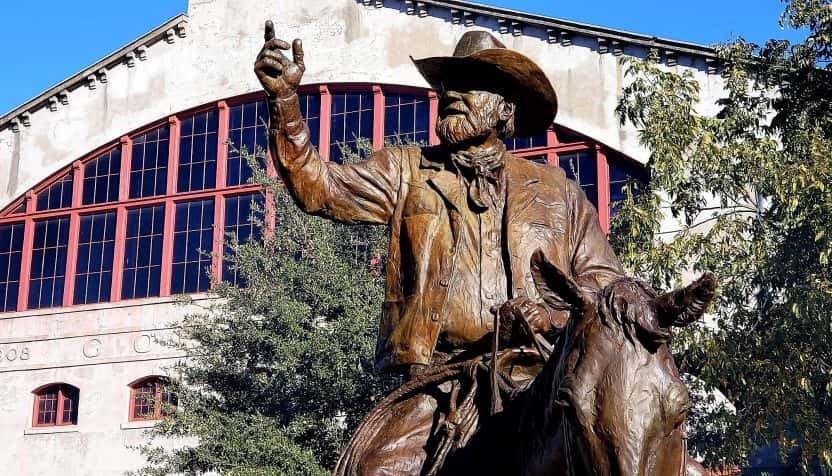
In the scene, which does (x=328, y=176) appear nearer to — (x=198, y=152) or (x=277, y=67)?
(x=277, y=67)

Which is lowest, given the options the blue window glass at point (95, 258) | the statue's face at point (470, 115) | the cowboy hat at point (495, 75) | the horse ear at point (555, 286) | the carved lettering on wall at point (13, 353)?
the horse ear at point (555, 286)

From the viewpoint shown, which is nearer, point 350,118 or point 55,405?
point 350,118

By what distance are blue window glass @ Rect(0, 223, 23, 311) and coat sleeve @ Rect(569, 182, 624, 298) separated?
104ft

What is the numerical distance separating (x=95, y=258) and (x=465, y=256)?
30.3m

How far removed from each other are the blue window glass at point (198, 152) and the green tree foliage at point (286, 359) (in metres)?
9.77

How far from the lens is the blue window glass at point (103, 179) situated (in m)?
34.2

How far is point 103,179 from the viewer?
1355 inches

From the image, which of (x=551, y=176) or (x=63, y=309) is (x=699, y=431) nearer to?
(x=551, y=176)

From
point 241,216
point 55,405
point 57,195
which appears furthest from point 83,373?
point 241,216

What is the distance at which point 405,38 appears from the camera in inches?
1238

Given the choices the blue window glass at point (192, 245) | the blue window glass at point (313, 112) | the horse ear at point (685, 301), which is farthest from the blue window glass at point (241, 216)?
the horse ear at point (685, 301)

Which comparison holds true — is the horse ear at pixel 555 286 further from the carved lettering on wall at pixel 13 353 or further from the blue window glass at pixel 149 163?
the carved lettering on wall at pixel 13 353

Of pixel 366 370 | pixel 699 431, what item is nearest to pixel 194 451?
pixel 366 370

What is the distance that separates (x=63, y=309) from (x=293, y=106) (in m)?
30.2
